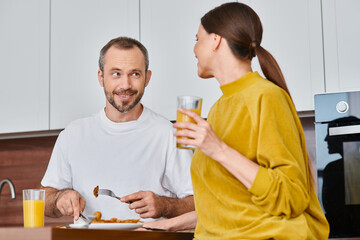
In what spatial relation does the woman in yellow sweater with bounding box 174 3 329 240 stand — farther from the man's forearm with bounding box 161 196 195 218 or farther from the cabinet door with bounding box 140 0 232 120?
the cabinet door with bounding box 140 0 232 120

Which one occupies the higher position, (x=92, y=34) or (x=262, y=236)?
(x=92, y=34)

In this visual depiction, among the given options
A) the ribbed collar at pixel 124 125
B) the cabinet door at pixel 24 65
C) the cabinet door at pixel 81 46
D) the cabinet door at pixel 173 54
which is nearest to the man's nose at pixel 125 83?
the ribbed collar at pixel 124 125

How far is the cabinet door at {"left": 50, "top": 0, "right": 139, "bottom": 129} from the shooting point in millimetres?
2881

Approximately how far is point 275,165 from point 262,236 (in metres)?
0.15

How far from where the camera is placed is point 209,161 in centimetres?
133

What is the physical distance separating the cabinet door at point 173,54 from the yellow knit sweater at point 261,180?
1375 mm

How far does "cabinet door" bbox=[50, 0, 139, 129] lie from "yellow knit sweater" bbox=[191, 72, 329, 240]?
164 centimetres

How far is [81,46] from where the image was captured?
2947mm

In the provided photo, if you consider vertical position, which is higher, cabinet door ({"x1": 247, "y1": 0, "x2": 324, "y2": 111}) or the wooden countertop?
cabinet door ({"x1": 247, "y1": 0, "x2": 324, "y2": 111})

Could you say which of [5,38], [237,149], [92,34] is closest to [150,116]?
[92,34]

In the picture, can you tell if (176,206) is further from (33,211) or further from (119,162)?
(33,211)

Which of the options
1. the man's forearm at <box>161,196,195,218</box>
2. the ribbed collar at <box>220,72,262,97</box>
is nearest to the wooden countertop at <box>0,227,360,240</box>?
the ribbed collar at <box>220,72,262,97</box>

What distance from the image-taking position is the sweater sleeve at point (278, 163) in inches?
45.2

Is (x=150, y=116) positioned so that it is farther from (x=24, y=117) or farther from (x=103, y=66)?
(x=24, y=117)
